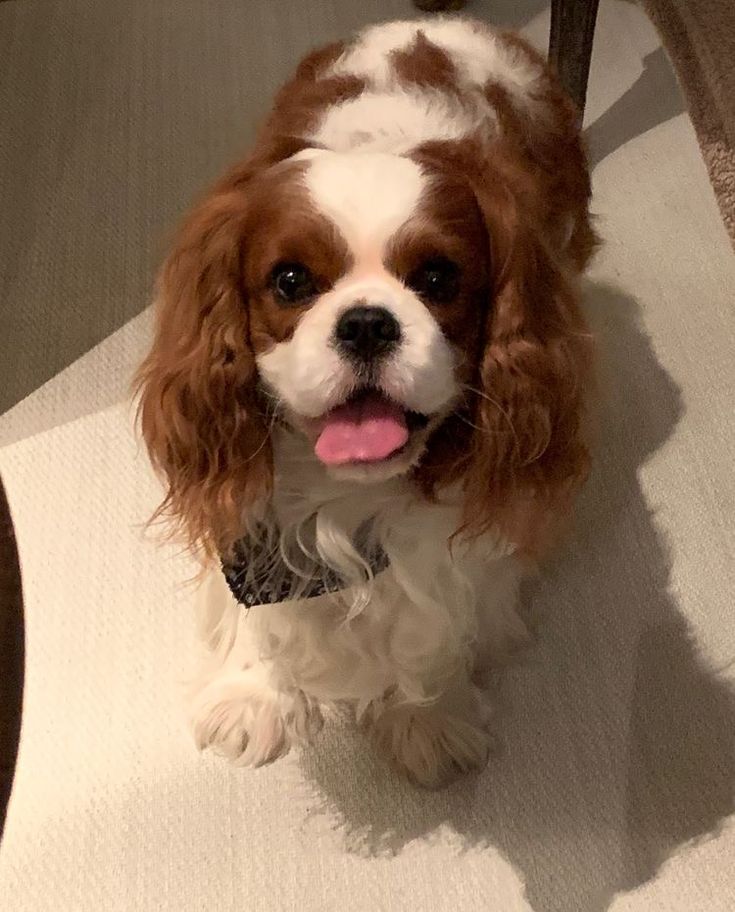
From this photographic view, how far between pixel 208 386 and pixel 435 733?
528 millimetres

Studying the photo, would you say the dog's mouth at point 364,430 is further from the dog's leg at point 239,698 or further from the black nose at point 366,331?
the dog's leg at point 239,698

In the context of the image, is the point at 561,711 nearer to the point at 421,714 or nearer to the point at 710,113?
the point at 421,714

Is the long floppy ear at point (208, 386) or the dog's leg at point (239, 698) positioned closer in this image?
the long floppy ear at point (208, 386)

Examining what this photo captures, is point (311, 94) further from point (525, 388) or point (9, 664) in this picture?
point (9, 664)

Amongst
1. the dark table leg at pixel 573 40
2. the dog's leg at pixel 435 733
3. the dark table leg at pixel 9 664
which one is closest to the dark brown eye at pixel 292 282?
the dark table leg at pixel 9 664

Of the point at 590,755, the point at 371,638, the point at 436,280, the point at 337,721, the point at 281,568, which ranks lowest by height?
the point at 590,755

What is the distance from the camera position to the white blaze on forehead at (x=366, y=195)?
2.71 feet

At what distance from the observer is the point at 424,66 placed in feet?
3.88

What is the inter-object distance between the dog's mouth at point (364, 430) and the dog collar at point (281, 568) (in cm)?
16

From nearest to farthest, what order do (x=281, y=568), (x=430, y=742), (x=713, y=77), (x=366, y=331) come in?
(x=366, y=331) < (x=281, y=568) < (x=430, y=742) < (x=713, y=77)

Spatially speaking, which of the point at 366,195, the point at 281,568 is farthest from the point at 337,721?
the point at 366,195

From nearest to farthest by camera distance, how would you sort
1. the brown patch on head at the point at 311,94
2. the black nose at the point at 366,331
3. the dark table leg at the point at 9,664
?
the dark table leg at the point at 9,664
the black nose at the point at 366,331
the brown patch on head at the point at 311,94

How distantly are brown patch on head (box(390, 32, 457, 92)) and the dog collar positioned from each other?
1.70ft

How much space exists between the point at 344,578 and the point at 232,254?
0.33 metres
